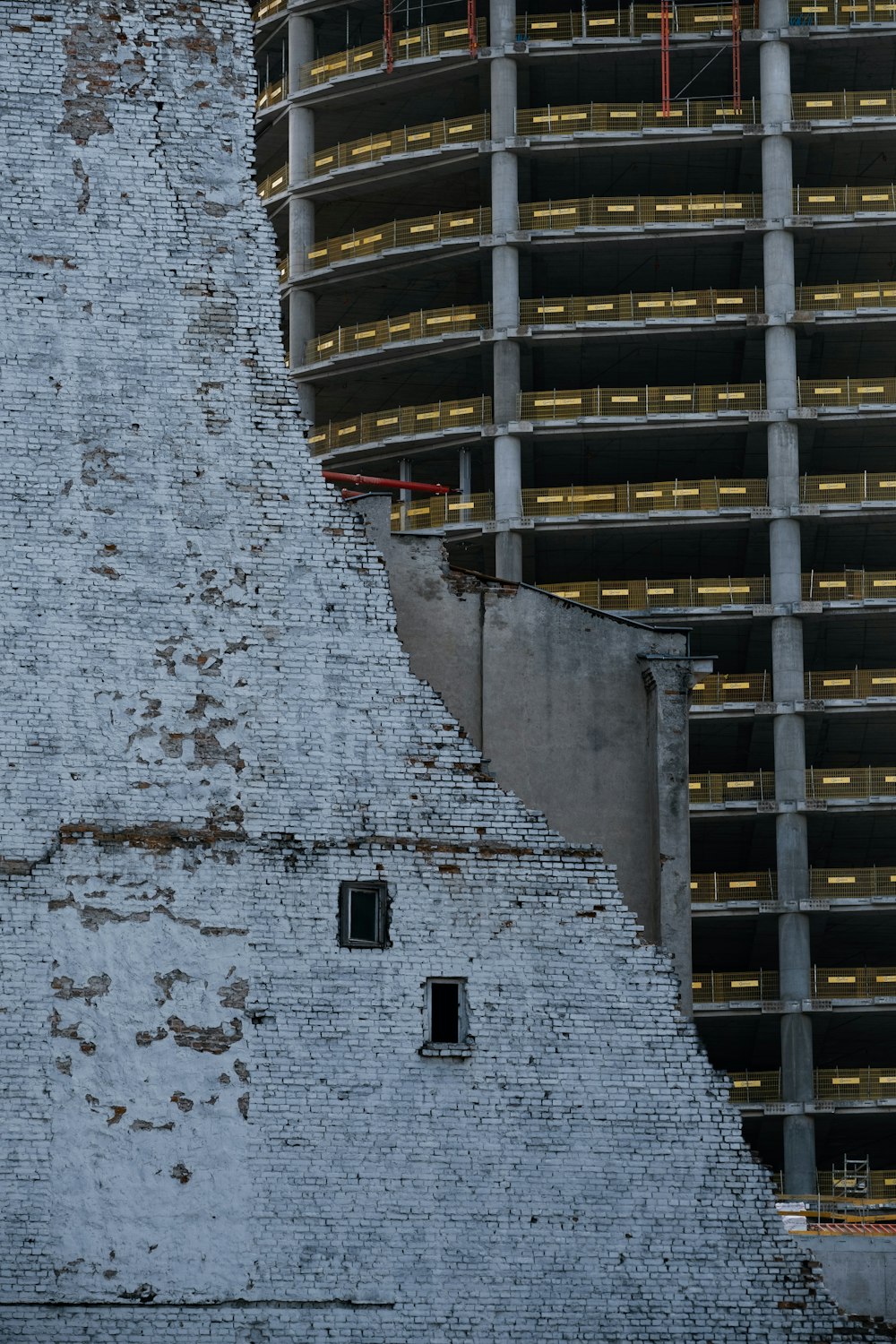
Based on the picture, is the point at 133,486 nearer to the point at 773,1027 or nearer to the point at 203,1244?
the point at 203,1244

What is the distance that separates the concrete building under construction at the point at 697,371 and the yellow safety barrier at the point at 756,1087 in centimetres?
10

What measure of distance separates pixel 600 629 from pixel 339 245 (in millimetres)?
41504

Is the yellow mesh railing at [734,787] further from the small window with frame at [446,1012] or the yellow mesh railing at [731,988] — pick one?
the small window with frame at [446,1012]

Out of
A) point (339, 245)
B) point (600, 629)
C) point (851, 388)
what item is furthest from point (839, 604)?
point (600, 629)

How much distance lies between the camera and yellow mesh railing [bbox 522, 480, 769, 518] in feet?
208

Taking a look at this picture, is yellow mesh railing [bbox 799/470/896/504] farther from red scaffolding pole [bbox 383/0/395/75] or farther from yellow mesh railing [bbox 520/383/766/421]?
red scaffolding pole [bbox 383/0/395/75]

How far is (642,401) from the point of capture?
6450 cm

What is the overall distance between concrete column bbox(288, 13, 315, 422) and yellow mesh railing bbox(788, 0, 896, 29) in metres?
15.2

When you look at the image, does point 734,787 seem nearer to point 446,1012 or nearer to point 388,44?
point 388,44

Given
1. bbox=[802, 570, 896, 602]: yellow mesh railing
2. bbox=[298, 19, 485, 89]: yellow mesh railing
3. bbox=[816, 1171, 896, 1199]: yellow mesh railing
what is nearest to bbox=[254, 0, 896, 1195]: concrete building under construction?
bbox=[802, 570, 896, 602]: yellow mesh railing

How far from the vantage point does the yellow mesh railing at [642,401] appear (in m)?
64.1

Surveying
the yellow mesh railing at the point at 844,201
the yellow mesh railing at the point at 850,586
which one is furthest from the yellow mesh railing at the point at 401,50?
the yellow mesh railing at the point at 850,586

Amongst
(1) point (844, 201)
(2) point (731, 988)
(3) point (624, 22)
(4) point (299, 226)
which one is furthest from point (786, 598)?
(4) point (299, 226)

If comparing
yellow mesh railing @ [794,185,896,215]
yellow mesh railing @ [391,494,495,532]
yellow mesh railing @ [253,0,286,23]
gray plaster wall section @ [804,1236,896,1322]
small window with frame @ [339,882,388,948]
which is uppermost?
yellow mesh railing @ [253,0,286,23]
